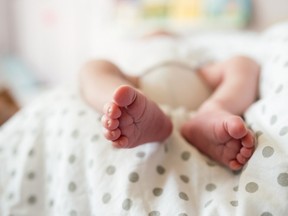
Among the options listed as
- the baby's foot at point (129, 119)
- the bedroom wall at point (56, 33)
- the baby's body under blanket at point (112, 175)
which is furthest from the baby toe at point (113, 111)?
the bedroom wall at point (56, 33)

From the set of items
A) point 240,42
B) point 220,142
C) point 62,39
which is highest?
point 220,142

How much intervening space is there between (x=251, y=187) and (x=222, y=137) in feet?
0.31

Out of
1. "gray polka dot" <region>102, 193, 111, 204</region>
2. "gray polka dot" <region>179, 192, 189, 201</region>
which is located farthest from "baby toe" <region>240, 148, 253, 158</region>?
"gray polka dot" <region>102, 193, 111, 204</region>

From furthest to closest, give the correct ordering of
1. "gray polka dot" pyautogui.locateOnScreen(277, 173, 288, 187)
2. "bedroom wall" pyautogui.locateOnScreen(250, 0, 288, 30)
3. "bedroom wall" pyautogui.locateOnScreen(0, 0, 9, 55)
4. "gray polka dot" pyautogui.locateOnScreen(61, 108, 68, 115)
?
1. "bedroom wall" pyautogui.locateOnScreen(0, 0, 9, 55)
2. "bedroom wall" pyautogui.locateOnScreen(250, 0, 288, 30)
3. "gray polka dot" pyautogui.locateOnScreen(61, 108, 68, 115)
4. "gray polka dot" pyautogui.locateOnScreen(277, 173, 288, 187)

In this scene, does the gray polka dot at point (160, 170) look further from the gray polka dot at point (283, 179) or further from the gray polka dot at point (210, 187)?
the gray polka dot at point (283, 179)

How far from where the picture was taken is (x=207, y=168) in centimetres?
60

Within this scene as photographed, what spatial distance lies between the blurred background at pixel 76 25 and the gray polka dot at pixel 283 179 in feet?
2.62

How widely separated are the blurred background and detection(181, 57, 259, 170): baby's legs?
62cm

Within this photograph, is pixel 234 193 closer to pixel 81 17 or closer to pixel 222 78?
pixel 222 78

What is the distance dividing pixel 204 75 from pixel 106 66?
0.28 meters

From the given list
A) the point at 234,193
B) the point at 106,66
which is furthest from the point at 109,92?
the point at 234,193

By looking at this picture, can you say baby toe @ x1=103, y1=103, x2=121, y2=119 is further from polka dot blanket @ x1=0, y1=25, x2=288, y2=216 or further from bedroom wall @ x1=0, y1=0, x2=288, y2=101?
bedroom wall @ x1=0, y1=0, x2=288, y2=101

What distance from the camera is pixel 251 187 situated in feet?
1.68

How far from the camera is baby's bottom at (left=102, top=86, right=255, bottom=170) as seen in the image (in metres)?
0.53
